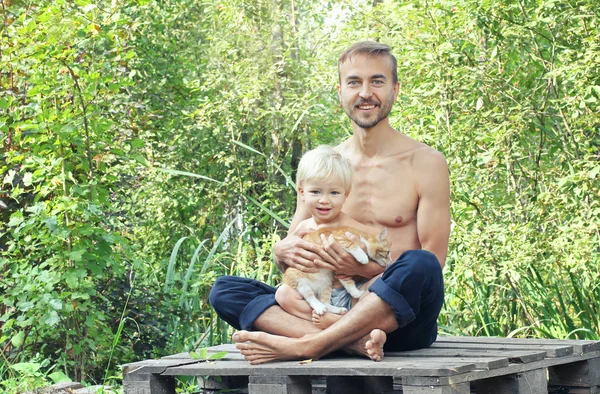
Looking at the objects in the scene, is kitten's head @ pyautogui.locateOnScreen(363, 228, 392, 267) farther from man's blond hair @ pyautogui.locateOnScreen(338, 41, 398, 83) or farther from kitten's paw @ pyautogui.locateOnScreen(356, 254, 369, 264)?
man's blond hair @ pyautogui.locateOnScreen(338, 41, 398, 83)

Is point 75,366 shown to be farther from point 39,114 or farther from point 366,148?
point 366,148

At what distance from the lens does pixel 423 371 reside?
282cm

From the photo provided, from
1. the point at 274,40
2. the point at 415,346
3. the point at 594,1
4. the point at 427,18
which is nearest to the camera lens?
the point at 415,346

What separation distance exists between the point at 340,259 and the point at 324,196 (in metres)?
0.25

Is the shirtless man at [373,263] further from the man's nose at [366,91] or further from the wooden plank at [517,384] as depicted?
the wooden plank at [517,384]

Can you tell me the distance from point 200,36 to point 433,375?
356 inches

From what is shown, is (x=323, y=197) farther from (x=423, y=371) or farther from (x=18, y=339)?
(x=18, y=339)

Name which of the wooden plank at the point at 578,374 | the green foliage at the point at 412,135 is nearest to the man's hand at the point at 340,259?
the wooden plank at the point at 578,374

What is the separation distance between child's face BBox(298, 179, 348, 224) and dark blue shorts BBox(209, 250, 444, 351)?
0.33 meters

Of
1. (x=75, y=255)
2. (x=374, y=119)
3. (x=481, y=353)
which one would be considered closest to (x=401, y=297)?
(x=481, y=353)

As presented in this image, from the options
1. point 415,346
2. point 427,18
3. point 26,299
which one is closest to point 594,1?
point 427,18

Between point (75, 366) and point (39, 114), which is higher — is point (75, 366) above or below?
below

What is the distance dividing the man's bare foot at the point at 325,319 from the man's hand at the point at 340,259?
17 centimetres

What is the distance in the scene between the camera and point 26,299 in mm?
4941
